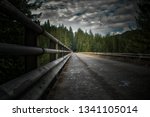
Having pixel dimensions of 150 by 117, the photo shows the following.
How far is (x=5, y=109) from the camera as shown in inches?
79.7

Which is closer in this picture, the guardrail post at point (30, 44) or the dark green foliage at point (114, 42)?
the guardrail post at point (30, 44)

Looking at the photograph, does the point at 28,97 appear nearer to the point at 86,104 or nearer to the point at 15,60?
the point at 86,104

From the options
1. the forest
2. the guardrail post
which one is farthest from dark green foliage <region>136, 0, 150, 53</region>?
the guardrail post

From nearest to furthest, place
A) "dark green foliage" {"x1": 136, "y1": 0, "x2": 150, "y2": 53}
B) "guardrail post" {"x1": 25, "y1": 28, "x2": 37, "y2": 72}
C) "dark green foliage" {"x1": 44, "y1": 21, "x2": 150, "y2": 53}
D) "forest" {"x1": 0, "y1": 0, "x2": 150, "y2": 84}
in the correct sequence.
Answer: "guardrail post" {"x1": 25, "y1": 28, "x2": 37, "y2": 72} → "forest" {"x1": 0, "y1": 0, "x2": 150, "y2": 84} → "dark green foliage" {"x1": 136, "y1": 0, "x2": 150, "y2": 53} → "dark green foliage" {"x1": 44, "y1": 21, "x2": 150, "y2": 53}

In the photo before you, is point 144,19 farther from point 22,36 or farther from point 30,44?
point 30,44

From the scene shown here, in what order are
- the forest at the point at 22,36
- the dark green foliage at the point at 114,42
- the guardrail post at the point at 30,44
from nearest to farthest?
the guardrail post at the point at 30,44 < the forest at the point at 22,36 < the dark green foliage at the point at 114,42

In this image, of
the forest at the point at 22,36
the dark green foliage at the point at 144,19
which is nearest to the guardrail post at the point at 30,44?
the forest at the point at 22,36

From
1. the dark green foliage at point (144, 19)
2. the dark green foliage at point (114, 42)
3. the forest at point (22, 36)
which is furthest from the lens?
the dark green foliage at point (114, 42)

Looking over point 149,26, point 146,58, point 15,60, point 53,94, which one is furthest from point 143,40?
point 53,94

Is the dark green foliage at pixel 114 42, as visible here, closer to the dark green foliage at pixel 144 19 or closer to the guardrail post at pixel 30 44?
the dark green foliage at pixel 144 19

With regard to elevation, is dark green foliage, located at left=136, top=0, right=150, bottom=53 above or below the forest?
above

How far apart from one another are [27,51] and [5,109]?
883mm

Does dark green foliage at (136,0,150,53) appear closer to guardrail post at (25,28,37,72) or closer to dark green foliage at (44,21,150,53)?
dark green foliage at (44,21,150,53)

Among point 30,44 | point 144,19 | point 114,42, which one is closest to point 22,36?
point 30,44
